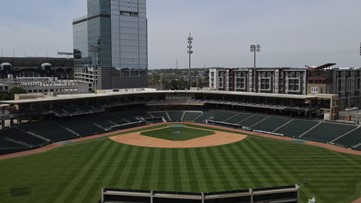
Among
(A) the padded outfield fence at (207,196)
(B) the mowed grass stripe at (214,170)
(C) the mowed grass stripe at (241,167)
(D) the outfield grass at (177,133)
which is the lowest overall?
(B) the mowed grass stripe at (214,170)

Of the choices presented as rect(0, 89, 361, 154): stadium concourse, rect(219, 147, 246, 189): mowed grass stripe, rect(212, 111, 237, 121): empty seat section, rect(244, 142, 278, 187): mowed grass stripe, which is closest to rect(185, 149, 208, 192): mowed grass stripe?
rect(219, 147, 246, 189): mowed grass stripe

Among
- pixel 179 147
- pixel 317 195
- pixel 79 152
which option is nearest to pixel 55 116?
pixel 79 152

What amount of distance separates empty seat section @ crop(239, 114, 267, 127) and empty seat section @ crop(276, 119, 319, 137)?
866cm

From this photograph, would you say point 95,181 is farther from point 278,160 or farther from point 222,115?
point 222,115

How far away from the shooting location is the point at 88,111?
288 ft

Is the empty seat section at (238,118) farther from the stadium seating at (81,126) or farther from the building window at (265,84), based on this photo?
the building window at (265,84)

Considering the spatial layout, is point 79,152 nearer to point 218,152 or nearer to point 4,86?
point 218,152

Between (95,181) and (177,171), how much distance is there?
37.2 ft

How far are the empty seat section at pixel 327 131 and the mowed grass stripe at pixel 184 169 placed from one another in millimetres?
28301

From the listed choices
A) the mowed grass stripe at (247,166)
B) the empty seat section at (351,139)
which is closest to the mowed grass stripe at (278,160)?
the mowed grass stripe at (247,166)

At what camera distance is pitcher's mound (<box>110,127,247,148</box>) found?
221 ft

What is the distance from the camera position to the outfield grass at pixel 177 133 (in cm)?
7512

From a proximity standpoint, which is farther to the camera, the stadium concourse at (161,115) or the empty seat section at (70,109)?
the empty seat section at (70,109)

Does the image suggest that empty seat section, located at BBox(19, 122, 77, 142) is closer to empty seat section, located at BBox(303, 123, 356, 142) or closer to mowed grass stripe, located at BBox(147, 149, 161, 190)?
mowed grass stripe, located at BBox(147, 149, 161, 190)
